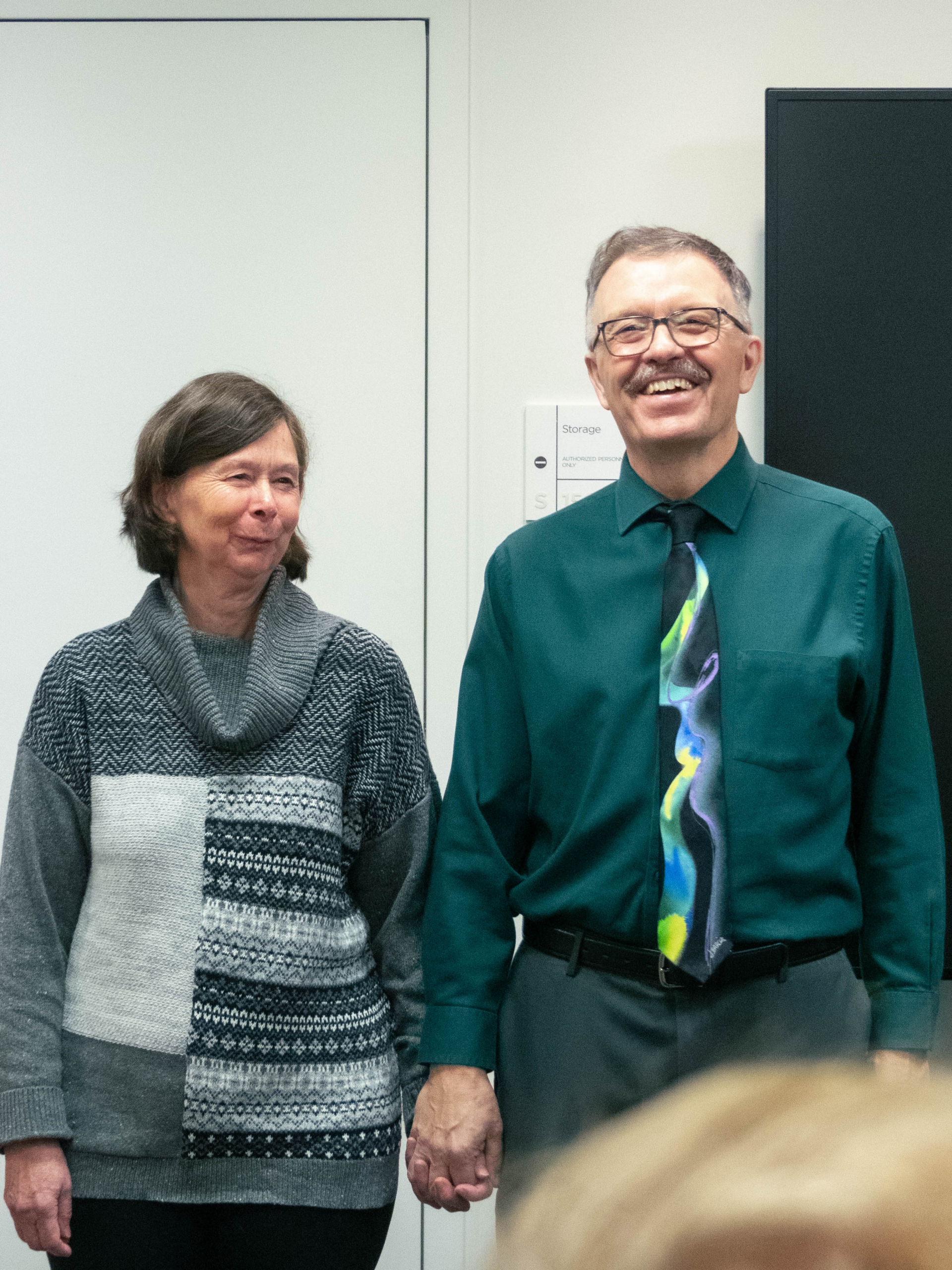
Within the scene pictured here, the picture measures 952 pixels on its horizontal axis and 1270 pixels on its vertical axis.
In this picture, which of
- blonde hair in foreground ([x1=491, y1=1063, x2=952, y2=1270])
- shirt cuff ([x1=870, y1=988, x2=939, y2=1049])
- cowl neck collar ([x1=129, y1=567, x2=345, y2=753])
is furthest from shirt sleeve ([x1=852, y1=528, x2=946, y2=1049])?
blonde hair in foreground ([x1=491, y1=1063, x2=952, y2=1270])

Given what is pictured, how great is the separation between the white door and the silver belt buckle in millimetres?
1021

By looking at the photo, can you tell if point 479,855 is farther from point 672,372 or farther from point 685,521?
point 672,372

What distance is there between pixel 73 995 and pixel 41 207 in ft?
4.97

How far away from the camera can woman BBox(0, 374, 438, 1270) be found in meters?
1.35

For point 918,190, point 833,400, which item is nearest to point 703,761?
point 833,400

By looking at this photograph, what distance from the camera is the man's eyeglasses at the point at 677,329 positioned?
149cm

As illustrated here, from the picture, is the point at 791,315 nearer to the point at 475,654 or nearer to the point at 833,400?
the point at 833,400

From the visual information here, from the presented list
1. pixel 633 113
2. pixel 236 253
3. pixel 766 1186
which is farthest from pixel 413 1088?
pixel 633 113

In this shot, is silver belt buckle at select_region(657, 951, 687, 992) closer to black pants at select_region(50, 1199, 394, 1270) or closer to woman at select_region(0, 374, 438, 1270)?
woman at select_region(0, 374, 438, 1270)

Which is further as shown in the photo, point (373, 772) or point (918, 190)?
point (918, 190)

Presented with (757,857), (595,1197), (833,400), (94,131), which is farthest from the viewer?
Answer: (94,131)

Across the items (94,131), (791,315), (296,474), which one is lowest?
(296,474)

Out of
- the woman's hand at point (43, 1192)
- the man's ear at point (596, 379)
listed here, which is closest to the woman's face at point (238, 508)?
the man's ear at point (596, 379)

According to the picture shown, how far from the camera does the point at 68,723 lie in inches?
55.9
